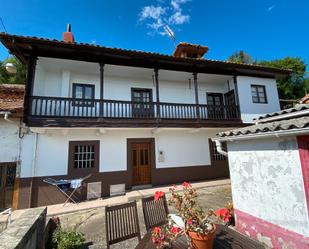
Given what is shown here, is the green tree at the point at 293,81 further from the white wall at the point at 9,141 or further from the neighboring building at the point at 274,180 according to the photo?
the white wall at the point at 9,141

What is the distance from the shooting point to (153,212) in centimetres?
340

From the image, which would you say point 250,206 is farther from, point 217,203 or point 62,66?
point 62,66

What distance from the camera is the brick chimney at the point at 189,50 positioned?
39.8 feet

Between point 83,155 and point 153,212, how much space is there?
5932mm

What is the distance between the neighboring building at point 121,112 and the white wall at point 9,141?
→ 0.95 feet

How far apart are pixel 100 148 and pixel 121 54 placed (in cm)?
467

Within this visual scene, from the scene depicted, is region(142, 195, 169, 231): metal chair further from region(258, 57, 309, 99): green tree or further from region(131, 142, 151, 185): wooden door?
region(258, 57, 309, 99): green tree

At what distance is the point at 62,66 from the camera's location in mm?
8539

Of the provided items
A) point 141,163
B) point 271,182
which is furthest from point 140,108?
point 271,182

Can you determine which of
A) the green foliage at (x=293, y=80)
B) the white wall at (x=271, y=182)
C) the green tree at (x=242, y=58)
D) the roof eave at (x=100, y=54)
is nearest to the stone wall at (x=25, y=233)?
the white wall at (x=271, y=182)

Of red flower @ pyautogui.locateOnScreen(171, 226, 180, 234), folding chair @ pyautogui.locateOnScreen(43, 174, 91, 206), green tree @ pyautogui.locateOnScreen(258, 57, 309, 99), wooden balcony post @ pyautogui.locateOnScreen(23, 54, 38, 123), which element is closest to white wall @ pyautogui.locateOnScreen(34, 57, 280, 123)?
wooden balcony post @ pyautogui.locateOnScreen(23, 54, 38, 123)

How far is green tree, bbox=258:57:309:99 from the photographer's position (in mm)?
20500

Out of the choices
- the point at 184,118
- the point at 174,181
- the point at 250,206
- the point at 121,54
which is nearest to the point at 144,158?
the point at 174,181

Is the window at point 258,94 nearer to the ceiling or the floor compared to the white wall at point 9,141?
nearer to the ceiling
